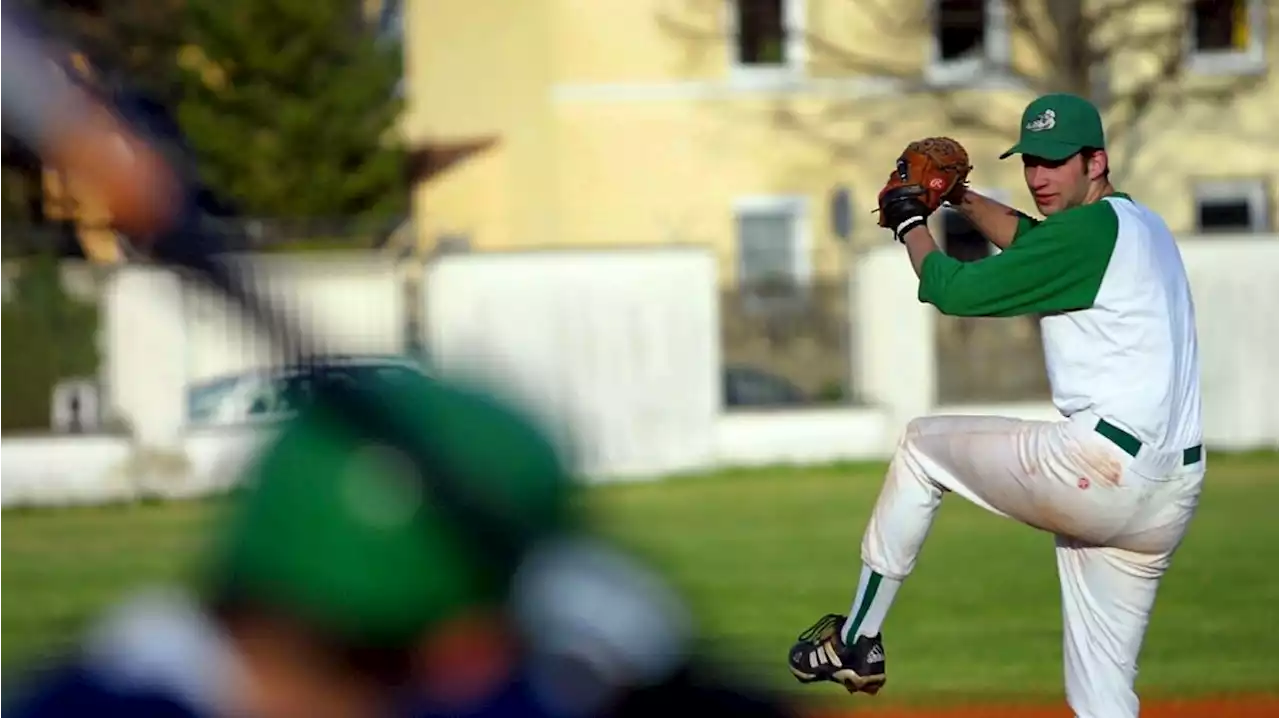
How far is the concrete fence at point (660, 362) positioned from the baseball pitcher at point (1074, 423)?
9795 millimetres

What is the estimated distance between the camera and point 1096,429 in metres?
5.23

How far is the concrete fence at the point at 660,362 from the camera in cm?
1656

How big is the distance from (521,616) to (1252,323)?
58.7ft

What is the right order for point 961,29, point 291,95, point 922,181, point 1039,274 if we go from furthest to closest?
point 961,29, point 291,95, point 922,181, point 1039,274

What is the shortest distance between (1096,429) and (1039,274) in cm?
45

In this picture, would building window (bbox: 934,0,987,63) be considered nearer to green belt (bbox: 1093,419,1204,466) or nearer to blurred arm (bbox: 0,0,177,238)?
green belt (bbox: 1093,419,1204,466)

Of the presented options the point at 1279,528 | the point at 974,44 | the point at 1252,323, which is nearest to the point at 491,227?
the point at 974,44

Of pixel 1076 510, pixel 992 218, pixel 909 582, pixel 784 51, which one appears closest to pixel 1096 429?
pixel 1076 510

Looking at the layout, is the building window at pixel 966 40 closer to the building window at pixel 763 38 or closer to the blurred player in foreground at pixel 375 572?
the building window at pixel 763 38

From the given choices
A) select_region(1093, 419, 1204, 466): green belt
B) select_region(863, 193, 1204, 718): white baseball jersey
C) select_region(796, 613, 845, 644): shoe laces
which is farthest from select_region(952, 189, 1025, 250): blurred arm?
select_region(796, 613, 845, 644): shoe laces

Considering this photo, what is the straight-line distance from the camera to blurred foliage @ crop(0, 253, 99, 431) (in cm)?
1656

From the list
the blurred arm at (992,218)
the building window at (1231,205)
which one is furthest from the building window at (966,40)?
the blurred arm at (992,218)

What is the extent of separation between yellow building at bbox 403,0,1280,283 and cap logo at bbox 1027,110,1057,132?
1915 centimetres

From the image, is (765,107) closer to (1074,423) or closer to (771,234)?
(771,234)
